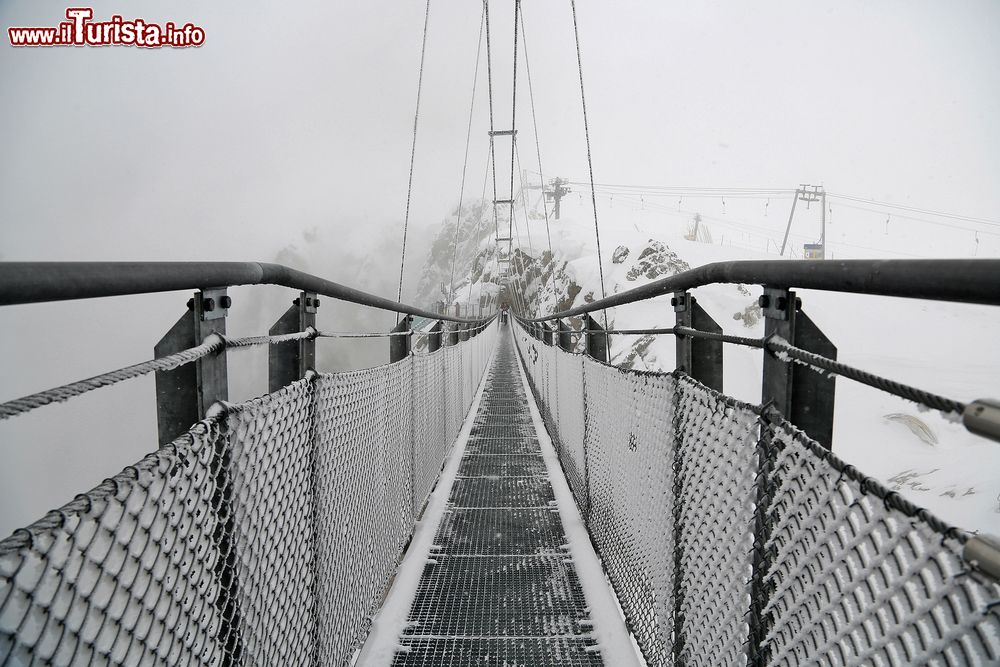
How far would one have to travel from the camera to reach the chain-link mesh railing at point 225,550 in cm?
59

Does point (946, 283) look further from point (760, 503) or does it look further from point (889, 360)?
point (889, 360)

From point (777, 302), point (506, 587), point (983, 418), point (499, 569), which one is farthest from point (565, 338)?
point (983, 418)

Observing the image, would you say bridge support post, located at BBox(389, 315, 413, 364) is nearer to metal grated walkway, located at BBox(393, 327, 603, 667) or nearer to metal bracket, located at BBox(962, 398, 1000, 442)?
metal grated walkway, located at BBox(393, 327, 603, 667)

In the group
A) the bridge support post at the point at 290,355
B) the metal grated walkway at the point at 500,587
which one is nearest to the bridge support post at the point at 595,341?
the metal grated walkway at the point at 500,587

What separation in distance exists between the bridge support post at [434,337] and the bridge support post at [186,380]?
334cm

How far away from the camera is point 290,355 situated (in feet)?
4.87

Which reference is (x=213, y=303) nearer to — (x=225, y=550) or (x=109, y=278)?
(x=109, y=278)

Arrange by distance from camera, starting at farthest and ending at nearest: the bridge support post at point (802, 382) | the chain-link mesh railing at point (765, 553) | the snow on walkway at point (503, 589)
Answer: the snow on walkway at point (503, 589), the bridge support post at point (802, 382), the chain-link mesh railing at point (765, 553)

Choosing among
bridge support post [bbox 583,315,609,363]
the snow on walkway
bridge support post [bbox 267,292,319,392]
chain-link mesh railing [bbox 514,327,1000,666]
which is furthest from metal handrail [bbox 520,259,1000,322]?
bridge support post [bbox 583,315,609,363]

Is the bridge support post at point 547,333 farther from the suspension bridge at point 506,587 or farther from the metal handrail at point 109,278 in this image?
the metal handrail at point 109,278

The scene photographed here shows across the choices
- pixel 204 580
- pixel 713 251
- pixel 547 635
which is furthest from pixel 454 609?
pixel 713 251

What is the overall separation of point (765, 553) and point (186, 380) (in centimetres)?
115

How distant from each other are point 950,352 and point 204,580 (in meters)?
47.3

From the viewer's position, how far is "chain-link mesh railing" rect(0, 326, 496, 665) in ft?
1.93
